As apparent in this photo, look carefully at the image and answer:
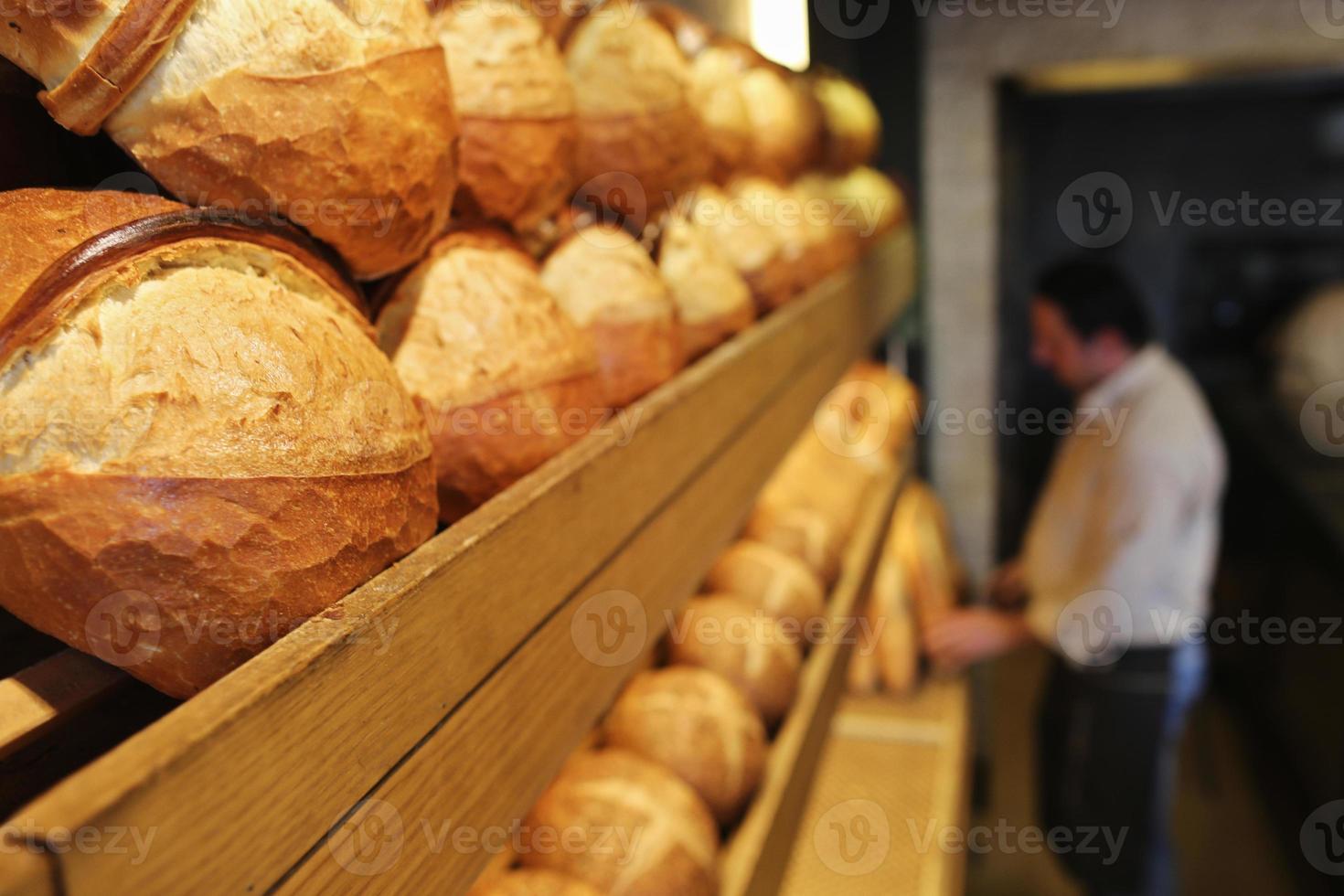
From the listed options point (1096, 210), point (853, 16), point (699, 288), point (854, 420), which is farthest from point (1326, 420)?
point (699, 288)

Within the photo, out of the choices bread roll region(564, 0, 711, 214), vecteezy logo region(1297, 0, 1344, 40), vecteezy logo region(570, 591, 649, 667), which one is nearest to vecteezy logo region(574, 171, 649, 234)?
bread roll region(564, 0, 711, 214)

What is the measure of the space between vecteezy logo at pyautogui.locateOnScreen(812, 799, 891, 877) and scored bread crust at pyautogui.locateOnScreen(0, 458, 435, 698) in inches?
85.0

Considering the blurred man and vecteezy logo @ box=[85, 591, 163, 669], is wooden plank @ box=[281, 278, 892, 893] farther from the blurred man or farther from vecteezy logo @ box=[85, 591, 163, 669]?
the blurred man

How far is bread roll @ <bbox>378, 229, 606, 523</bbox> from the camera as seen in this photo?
0.90m

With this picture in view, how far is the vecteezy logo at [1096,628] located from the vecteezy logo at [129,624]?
3081 mm

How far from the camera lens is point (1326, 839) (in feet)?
11.0

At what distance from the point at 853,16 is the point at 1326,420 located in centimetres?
247

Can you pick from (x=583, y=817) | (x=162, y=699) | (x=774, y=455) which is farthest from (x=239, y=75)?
(x=774, y=455)

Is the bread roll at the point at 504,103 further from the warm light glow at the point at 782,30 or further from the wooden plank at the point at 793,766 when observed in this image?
the warm light glow at the point at 782,30

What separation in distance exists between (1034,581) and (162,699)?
325 centimetres

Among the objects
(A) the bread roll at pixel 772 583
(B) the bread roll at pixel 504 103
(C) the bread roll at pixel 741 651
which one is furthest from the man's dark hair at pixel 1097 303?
(B) the bread roll at pixel 504 103

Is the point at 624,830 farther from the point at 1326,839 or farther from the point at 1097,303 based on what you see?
the point at 1326,839

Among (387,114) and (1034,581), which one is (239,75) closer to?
(387,114)

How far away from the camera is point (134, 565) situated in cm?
57
